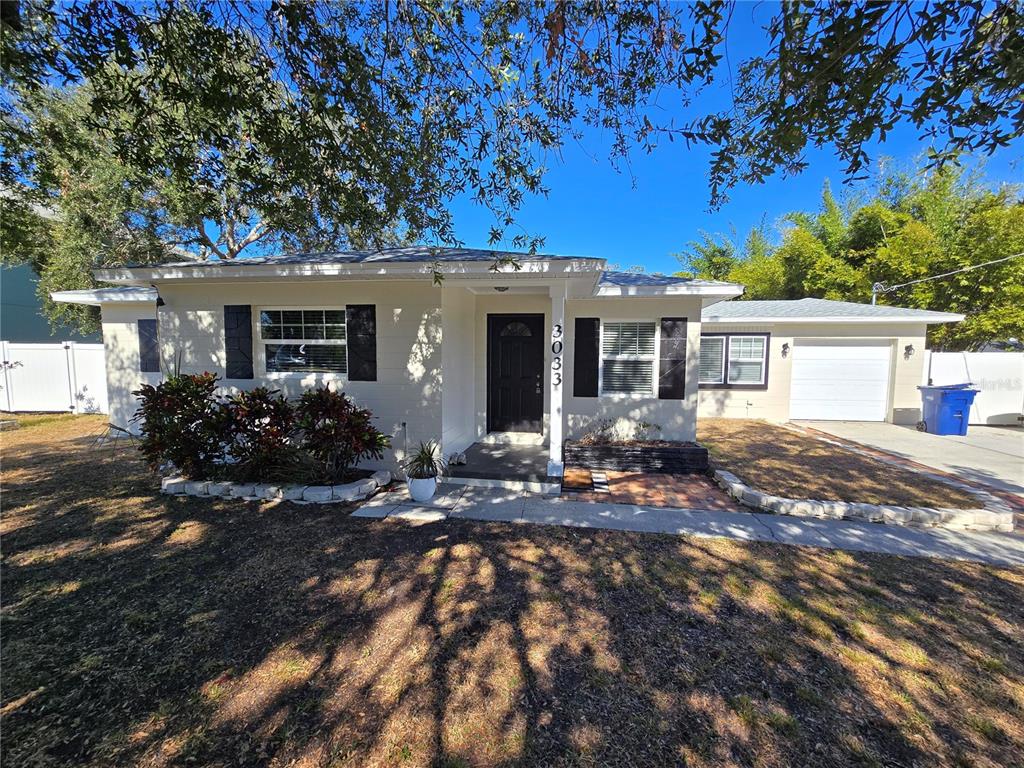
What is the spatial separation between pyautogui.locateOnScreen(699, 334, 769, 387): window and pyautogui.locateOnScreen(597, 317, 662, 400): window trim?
4083 millimetres

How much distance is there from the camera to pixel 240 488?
16.5 feet

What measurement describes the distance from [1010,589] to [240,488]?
7406 millimetres

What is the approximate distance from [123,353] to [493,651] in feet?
32.7

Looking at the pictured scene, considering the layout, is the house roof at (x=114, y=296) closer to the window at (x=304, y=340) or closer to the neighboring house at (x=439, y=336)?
the neighboring house at (x=439, y=336)

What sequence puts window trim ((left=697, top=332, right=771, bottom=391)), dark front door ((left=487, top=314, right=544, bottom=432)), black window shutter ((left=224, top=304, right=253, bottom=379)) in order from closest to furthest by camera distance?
1. black window shutter ((left=224, top=304, right=253, bottom=379))
2. dark front door ((left=487, top=314, right=544, bottom=432))
3. window trim ((left=697, top=332, right=771, bottom=391))

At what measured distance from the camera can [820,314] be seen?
991cm

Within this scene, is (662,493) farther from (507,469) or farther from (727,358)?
(727,358)

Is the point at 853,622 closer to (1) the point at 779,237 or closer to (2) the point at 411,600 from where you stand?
(2) the point at 411,600

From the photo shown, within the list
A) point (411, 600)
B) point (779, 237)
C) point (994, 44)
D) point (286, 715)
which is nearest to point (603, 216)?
point (994, 44)

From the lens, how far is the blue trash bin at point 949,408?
8.67 m

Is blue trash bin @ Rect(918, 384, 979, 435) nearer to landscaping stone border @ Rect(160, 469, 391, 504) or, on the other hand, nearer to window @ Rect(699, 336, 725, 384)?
window @ Rect(699, 336, 725, 384)

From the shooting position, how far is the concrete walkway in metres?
3.88

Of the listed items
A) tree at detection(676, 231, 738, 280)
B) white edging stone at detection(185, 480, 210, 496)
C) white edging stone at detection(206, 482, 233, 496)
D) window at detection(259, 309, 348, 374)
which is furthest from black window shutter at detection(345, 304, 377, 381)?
tree at detection(676, 231, 738, 280)

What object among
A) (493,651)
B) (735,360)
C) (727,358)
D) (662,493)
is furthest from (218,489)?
(735,360)
